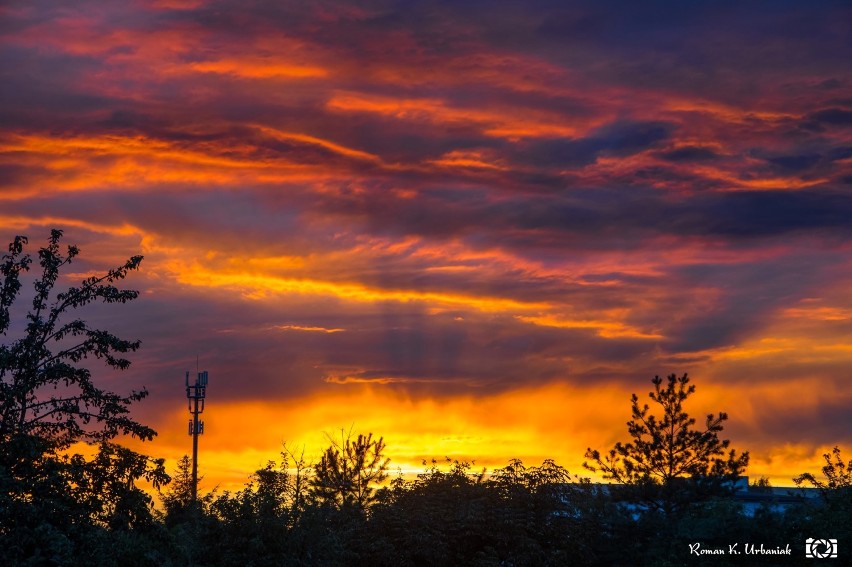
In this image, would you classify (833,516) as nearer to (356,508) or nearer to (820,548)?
(820,548)

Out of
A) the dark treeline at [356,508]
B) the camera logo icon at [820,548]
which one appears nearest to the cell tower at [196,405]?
the dark treeline at [356,508]

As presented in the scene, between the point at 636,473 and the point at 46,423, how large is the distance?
121 feet

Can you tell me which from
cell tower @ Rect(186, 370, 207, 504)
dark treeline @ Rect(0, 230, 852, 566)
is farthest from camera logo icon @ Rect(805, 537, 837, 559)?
cell tower @ Rect(186, 370, 207, 504)

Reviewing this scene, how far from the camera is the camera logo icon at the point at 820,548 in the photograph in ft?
132

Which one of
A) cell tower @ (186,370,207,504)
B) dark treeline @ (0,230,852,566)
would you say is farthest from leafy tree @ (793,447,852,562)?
cell tower @ (186,370,207,504)

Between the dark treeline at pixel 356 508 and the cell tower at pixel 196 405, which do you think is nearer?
the dark treeline at pixel 356 508

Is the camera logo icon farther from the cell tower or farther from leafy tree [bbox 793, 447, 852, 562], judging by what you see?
the cell tower

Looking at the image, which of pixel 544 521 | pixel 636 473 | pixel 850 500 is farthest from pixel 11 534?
pixel 636 473

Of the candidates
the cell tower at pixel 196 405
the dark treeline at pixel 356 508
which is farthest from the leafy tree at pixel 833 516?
the cell tower at pixel 196 405

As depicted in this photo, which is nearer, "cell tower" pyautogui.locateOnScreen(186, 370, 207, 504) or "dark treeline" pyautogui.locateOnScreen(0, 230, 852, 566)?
"dark treeline" pyautogui.locateOnScreen(0, 230, 852, 566)

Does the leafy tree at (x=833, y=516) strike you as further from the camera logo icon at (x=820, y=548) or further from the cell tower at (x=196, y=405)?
the cell tower at (x=196, y=405)

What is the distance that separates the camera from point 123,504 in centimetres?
3147

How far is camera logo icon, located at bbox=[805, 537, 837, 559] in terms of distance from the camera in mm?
40188

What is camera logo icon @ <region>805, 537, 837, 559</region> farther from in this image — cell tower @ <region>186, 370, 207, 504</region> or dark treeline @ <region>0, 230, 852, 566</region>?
cell tower @ <region>186, 370, 207, 504</region>
